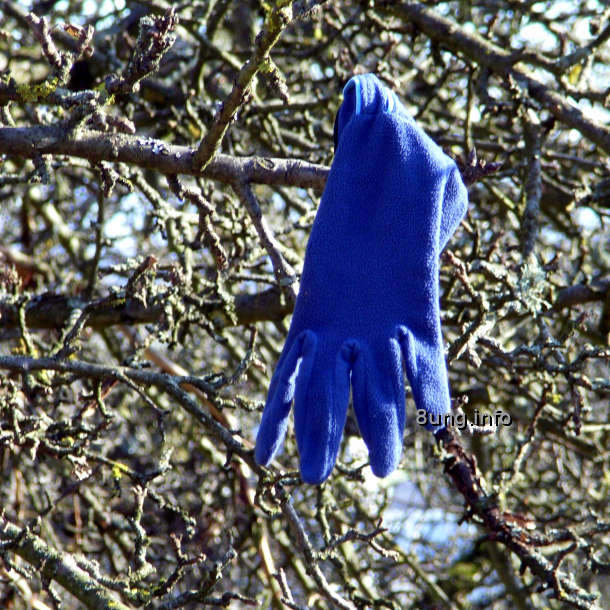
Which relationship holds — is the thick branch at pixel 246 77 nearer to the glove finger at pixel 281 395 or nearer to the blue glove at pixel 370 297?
the blue glove at pixel 370 297

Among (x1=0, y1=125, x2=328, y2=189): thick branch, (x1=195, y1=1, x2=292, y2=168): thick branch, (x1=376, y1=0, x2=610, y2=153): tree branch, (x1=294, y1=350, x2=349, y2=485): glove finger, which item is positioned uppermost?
(x1=376, y1=0, x2=610, y2=153): tree branch

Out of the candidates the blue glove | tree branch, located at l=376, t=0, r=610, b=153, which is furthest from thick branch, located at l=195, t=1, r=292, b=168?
tree branch, located at l=376, t=0, r=610, b=153

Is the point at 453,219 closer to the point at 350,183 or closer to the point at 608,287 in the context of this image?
the point at 350,183

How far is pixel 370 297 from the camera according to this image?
5.39 feet

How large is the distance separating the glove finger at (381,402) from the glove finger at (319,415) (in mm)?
35

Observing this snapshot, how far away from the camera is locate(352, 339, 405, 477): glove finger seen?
4.86 feet

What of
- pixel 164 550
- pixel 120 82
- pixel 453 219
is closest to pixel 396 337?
pixel 453 219

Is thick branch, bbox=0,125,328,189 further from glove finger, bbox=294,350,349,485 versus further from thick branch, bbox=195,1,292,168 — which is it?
glove finger, bbox=294,350,349,485

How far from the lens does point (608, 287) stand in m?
2.81

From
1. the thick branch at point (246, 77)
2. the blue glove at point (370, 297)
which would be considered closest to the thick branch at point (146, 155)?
the thick branch at point (246, 77)

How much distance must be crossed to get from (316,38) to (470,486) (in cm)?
251

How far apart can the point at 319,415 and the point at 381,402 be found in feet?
0.41

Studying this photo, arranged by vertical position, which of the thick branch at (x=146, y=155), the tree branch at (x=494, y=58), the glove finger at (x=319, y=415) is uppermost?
the tree branch at (x=494, y=58)

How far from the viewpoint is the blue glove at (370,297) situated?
59.0 inches
